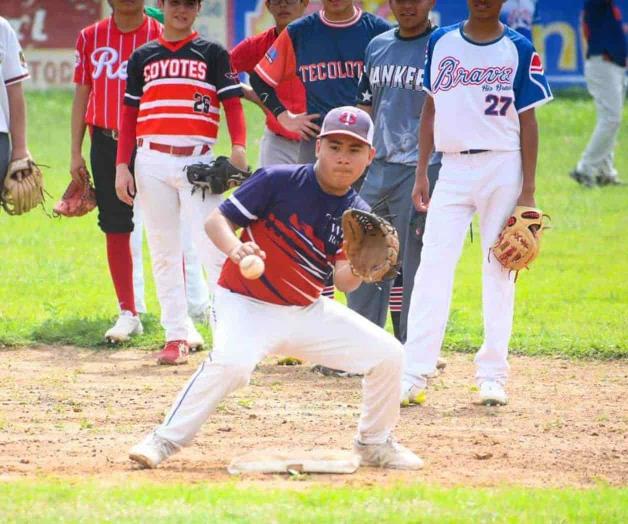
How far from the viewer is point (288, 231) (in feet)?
19.8

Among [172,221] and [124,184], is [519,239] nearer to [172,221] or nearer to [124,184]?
[172,221]

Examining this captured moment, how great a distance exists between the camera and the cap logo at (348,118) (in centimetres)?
600

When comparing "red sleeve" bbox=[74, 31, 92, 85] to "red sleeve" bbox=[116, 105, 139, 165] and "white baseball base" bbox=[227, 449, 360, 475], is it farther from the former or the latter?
"white baseball base" bbox=[227, 449, 360, 475]

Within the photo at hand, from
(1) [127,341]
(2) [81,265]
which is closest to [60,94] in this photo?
(2) [81,265]

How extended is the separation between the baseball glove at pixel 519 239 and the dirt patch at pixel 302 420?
852 millimetres

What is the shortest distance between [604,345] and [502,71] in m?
2.76

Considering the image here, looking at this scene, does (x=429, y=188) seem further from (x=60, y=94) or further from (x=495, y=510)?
(x=60, y=94)

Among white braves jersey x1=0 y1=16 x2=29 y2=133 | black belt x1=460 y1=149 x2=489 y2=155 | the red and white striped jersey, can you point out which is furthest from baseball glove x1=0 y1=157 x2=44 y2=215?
black belt x1=460 y1=149 x2=489 y2=155

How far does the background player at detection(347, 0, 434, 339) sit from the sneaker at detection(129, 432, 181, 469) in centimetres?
244

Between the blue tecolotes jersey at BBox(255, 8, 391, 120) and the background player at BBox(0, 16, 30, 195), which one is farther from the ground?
the blue tecolotes jersey at BBox(255, 8, 391, 120)

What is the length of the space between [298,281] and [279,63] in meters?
3.07

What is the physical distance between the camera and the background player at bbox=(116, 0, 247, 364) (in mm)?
8414

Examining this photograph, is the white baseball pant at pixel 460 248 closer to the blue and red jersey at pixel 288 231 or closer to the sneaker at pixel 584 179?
the blue and red jersey at pixel 288 231

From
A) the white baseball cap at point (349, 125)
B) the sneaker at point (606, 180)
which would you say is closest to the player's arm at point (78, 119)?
the white baseball cap at point (349, 125)
